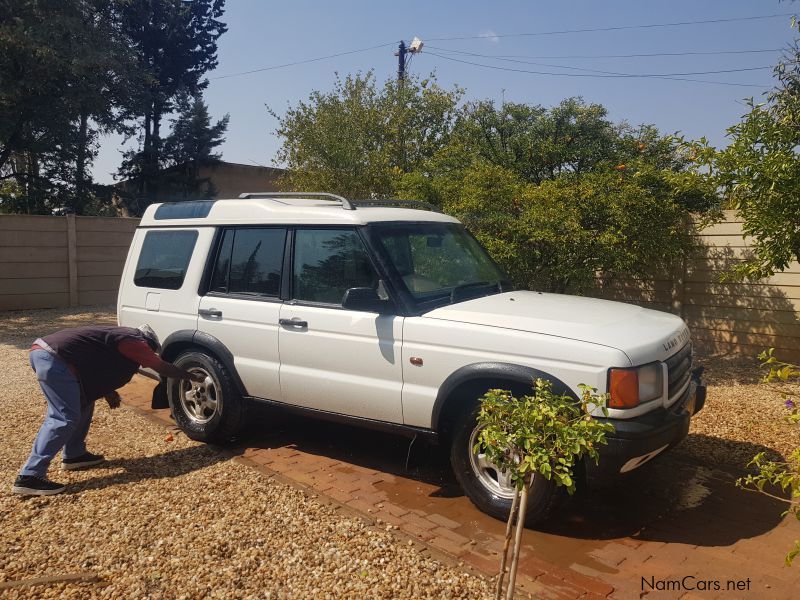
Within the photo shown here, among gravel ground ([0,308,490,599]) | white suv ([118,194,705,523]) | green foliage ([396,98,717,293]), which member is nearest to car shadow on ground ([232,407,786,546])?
white suv ([118,194,705,523])

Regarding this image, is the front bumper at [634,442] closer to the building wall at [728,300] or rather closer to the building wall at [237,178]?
the building wall at [728,300]

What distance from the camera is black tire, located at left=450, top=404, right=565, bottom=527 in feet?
12.6

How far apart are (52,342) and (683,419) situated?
433 cm

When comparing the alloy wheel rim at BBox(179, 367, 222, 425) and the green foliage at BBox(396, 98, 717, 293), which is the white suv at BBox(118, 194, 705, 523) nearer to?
the alloy wheel rim at BBox(179, 367, 222, 425)

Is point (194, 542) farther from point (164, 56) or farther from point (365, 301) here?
point (164, 56)

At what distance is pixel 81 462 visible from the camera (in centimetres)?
500

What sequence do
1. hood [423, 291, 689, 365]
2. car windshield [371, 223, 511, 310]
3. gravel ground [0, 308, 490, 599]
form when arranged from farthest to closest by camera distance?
car windshield [371, 223, 511, 310] → hood [423, 291, 689, 365] → gravel ground [0, 308, 490, 599]

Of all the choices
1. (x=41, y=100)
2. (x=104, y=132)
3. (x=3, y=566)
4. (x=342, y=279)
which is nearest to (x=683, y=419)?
(x=342, y=279)

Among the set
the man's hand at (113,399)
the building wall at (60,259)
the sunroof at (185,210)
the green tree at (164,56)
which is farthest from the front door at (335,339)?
the green tree at (164,56)

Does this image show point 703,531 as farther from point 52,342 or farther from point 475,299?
point 52,342

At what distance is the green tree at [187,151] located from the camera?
24984 millimetres

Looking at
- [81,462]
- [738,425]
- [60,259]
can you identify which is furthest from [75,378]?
[60,259]

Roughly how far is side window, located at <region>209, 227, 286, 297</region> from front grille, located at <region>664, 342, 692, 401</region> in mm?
2867

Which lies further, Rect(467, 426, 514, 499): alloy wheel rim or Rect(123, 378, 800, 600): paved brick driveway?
Rect(467, 426, 514, 499): alloy wheel rim
